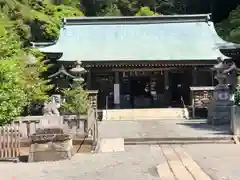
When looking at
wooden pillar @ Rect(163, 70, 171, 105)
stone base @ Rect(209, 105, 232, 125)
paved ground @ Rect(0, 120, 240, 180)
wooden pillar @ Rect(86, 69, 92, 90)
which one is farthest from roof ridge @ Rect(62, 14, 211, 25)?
paved ground @ Rect(0, 120, 240, 180)

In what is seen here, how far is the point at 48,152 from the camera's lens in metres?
10.4

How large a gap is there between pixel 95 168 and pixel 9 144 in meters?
3.48

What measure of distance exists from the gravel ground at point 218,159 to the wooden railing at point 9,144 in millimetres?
4724

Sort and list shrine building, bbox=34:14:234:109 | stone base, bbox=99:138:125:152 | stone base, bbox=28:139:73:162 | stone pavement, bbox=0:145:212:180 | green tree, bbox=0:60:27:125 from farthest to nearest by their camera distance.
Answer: shrine building, bbox=34:14:234:109 → green tree, bbox=0:60:27:125 → stone base, bbox=99:138:125:152 → stone base, bbox=28:139:73:162 → stone pavement, bbox=0:145:212:180

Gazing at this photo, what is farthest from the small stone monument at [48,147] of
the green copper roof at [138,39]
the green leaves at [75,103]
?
the green copper roof at [138,39]

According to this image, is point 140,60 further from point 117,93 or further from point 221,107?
point 221,107

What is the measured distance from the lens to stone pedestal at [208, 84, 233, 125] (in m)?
17.1

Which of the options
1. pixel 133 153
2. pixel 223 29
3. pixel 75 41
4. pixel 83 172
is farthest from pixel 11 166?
pixel 223 29

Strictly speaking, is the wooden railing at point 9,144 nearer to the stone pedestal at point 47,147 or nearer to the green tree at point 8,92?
the stone pedestal at point 47,147

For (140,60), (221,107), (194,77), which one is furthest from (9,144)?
(194,77)

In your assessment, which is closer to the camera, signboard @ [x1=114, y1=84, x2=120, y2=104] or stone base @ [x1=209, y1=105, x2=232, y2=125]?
stone base @ [x1=209, y1=105, x2=232, y2=125]

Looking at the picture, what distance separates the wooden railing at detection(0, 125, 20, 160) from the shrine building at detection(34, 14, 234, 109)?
1155 cm

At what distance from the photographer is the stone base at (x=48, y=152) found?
409 inches

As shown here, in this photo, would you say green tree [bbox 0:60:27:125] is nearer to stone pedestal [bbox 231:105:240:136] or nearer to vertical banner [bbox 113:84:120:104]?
stone pedestal [bbox 231:105:240:136]
